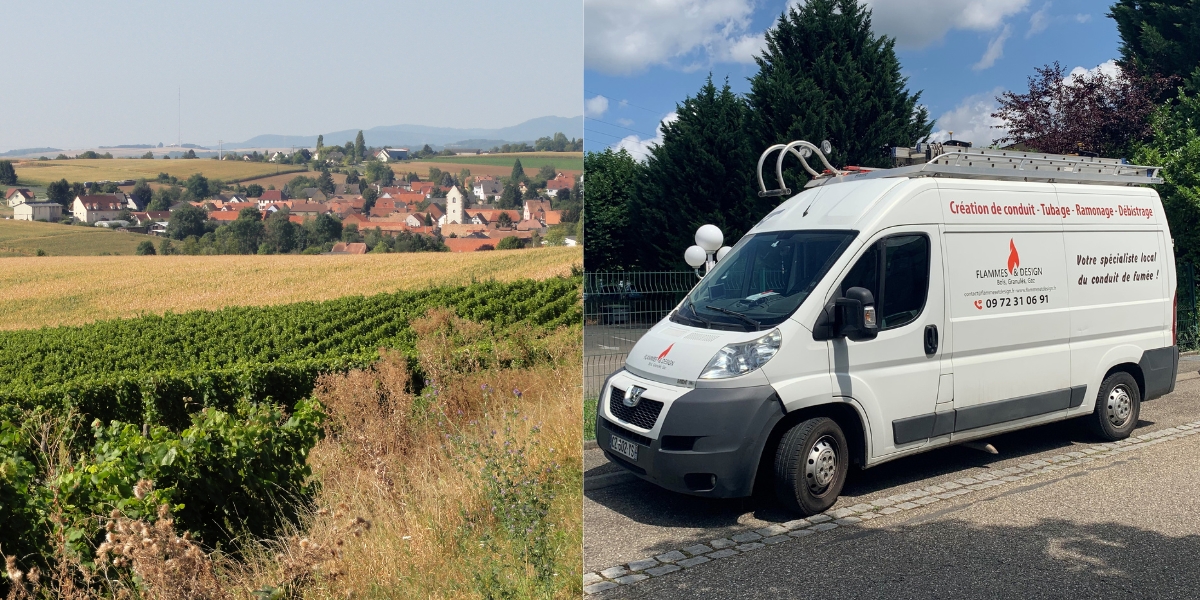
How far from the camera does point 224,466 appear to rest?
4.64 m

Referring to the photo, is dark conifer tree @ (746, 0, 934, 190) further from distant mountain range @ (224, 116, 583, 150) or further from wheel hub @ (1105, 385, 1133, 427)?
wheel hub @ (1105, 385, 1133, 427)

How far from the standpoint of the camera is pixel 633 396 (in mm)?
5871

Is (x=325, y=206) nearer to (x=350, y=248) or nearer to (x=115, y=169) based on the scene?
(x=350, y=248)

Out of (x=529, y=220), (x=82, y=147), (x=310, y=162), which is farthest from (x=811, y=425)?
(x=310, y=162)

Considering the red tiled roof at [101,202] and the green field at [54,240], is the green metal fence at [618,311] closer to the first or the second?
the red tiled roof at [101,202]

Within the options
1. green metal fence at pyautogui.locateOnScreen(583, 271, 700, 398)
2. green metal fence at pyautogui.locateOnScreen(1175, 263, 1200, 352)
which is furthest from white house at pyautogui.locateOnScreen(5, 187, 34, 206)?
green metal fence at pyautogui.locateOnScreen(1175, 263, 1200, 352)

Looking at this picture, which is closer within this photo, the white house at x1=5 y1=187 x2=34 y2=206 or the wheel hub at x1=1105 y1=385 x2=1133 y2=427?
the wheel hub at x1=1105 y1=385 x2=1133 y2=427

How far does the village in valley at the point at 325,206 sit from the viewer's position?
1099 centimetres

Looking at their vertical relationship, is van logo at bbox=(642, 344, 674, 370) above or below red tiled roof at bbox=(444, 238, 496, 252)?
below

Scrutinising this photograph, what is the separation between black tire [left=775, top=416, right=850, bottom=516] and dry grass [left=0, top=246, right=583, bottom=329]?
5.92 meters

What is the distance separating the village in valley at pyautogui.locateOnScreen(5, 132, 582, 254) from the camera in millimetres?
10992

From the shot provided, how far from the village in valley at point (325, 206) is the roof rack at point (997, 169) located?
2.80m

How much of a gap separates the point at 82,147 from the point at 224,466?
6816 millimetres

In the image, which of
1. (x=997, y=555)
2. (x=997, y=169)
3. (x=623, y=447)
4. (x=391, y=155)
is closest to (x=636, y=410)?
(x=623, y=447)
